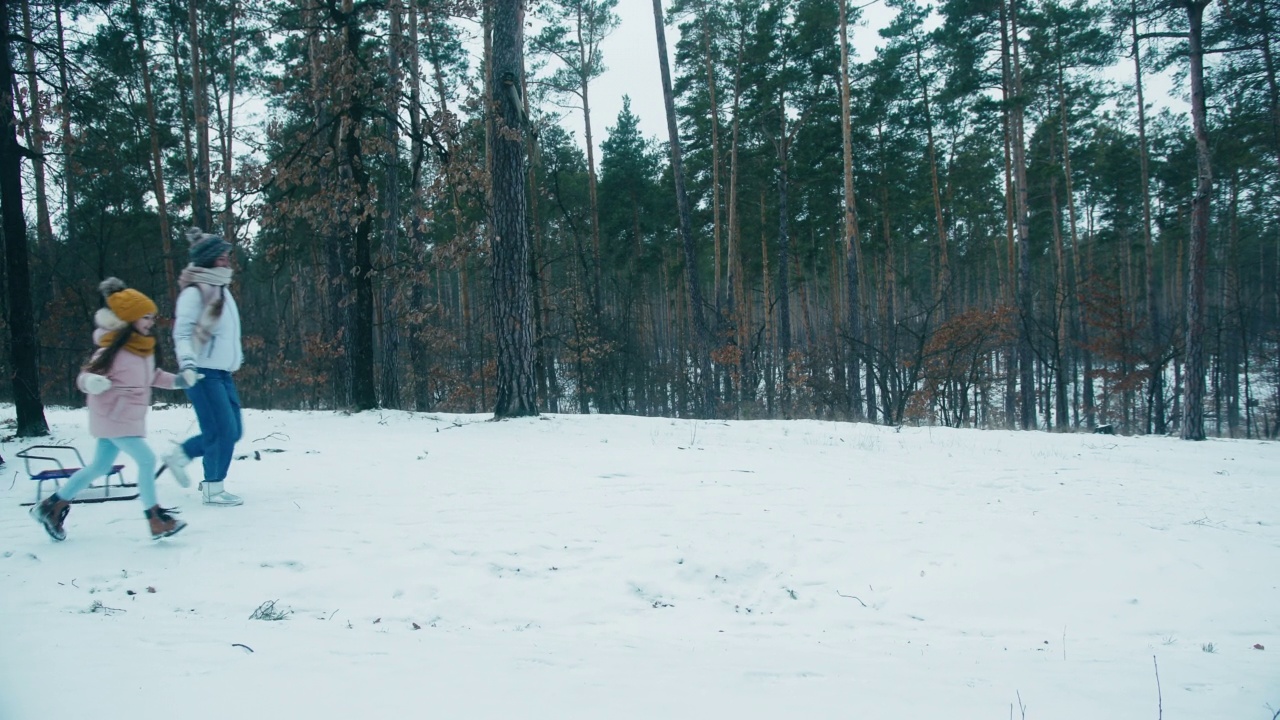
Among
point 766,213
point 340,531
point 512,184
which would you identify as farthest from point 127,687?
point 766,213

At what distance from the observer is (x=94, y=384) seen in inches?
164

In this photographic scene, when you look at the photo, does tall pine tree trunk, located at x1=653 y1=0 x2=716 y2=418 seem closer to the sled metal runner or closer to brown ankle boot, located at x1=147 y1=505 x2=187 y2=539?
the sled metal runner

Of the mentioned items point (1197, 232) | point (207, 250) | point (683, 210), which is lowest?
point (207, 250)

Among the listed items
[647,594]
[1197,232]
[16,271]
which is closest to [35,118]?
[16,271]

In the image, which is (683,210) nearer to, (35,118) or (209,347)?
(35,118)

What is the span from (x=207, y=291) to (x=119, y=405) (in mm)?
999

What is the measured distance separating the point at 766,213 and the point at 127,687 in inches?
1140

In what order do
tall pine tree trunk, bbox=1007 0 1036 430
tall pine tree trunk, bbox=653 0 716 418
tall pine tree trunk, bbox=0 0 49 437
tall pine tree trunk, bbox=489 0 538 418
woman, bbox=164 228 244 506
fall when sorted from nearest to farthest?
woman, bbox=164 228 244 506
tall pine tree trunk, bbox=0 0 49 437
tall pine tree trunk, bbox=489 0 538 418
tall pine tree trunk, bbox=653 0 716 418
tall pine tree trunk, bbox=1007 0 1036 430

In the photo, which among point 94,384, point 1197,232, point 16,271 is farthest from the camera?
point 1197,232

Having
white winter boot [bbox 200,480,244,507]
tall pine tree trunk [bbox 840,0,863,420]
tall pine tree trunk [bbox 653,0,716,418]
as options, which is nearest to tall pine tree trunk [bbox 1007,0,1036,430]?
tall pine tree trunk [bbox 840,0,863,420]

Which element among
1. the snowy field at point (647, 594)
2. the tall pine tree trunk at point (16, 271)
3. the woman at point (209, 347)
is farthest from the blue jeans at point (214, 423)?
the tall pine tree trunk at point (16, 271)

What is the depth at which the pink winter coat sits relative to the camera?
427cm

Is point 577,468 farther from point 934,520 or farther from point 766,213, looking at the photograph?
point 766,213

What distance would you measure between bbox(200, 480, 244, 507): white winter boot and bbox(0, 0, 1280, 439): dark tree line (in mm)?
5008
